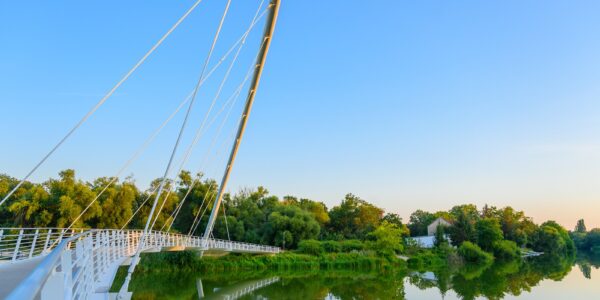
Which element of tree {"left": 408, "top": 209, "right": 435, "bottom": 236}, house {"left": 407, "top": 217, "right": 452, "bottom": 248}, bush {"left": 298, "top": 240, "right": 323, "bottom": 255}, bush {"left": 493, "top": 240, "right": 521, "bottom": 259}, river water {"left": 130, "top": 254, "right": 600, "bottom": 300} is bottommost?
river water {"left": 130, "top": 254, "right": 600, "bottom": 300}

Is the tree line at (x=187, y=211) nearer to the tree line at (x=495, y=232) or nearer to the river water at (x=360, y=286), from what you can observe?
the river water at (x=360, y=286)

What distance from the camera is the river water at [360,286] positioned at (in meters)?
20.9

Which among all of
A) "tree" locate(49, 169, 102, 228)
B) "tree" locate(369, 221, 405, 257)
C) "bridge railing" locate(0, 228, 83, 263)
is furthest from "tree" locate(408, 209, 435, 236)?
"bridge railing" locate(0, 228, 83, 263)

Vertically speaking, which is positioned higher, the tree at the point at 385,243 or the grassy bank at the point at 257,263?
the tree at the point at 385,243

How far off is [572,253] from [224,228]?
60364 mm

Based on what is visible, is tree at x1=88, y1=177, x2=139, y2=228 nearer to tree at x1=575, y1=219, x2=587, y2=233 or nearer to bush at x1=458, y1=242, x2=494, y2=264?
bush at x1=458, y1=242, x2=494, y2=264

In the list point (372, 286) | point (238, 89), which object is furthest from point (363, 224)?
point (238, 89)

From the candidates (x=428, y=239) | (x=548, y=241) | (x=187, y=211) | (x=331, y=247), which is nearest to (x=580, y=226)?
(x=548, y=241)

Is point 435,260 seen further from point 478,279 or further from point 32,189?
point 32,189

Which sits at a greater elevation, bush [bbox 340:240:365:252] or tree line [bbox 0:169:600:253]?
tree line [bbox 0:169:600:253]

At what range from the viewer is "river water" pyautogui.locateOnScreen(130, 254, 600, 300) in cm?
2089

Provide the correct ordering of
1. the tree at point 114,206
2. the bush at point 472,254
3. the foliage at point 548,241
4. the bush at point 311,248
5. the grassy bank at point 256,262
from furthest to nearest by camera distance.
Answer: the foliage at point 548,241
the bush at point 472,254
the bush at point 311,248
the tree at point 114,206
the grassy bank at point 256,262

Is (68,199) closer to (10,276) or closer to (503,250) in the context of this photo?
(10,276)

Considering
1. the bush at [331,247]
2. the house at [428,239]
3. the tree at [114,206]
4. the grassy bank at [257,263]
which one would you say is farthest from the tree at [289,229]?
the tree at [114,206]
